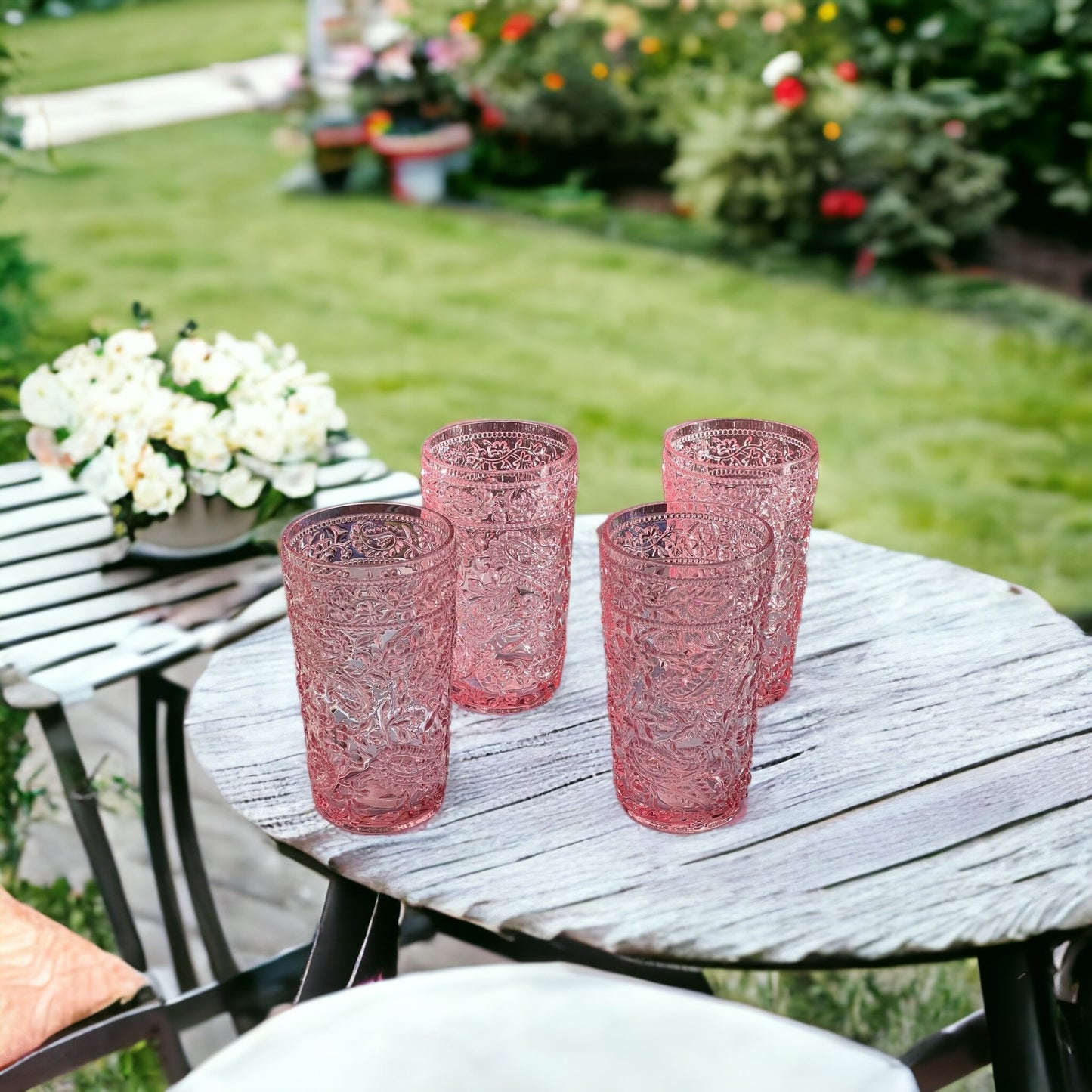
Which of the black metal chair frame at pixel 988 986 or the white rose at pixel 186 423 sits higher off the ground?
the white rose at pixel 186 423

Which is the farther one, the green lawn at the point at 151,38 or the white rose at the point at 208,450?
the green lawn at the point at 151,38

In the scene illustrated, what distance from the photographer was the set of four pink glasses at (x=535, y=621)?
1116 mm

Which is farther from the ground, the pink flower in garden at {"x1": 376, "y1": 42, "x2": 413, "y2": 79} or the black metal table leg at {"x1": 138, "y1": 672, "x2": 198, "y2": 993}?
the pink flower in garden at {"x1": 376, "y1": 42, "x2": 413, "y2": 79}

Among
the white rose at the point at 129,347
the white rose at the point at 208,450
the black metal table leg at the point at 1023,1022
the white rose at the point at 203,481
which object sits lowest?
the black metal table leg at the point at 1023,1022

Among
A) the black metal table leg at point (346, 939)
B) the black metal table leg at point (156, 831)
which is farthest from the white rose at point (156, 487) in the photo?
the black metal table leg at point (346, 939)

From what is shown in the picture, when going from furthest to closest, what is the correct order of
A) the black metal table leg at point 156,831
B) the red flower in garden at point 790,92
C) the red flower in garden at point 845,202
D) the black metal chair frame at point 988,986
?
the red flower in garden at point 845,202 → the red flower in garden at point 790,92 → the black metal table leg at point 156,831 → the black metal chair frame at point 988,986

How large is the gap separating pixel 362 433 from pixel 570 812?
3713mm

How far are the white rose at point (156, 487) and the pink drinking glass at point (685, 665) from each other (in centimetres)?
89

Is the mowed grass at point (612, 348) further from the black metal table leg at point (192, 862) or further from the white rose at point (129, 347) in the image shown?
the white rose at point (129, 347)

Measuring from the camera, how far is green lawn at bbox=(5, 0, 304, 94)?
1131 centimetres

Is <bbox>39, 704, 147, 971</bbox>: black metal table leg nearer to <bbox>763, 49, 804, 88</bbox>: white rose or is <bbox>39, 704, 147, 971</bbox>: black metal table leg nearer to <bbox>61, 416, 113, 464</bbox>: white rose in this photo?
<bbox>61, 416, 113, 464</bbox>: white rose

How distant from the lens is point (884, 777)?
1.25 m

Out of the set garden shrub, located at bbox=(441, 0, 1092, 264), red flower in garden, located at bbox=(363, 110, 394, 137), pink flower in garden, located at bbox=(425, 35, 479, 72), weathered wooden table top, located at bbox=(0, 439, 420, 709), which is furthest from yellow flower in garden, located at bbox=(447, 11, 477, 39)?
weathered wooden table top, located at bbox=(0, 439, 420, 709)

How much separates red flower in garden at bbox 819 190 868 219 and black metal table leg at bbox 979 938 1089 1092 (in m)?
5.21
